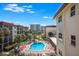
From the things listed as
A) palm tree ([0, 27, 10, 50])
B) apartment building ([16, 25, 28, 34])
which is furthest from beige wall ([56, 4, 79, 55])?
palm tree ([0, 27, 10, 50])

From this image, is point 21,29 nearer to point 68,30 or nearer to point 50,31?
point 50,31

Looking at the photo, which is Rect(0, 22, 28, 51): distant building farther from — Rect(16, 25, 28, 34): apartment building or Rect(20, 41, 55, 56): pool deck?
Rect(20, 41, 55, 56): pool deck

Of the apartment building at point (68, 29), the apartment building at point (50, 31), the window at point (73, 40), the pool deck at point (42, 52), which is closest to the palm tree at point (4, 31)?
the pool deck at point (42, 52)

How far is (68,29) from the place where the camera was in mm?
3426

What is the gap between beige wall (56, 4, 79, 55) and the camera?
10.6 feet

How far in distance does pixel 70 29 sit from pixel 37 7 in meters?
0.85

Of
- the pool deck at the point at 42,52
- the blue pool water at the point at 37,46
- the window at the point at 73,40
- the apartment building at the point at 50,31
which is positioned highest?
the apartment building at the point at 50,31

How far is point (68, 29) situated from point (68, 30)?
0.02 meters

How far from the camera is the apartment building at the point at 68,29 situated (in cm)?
325

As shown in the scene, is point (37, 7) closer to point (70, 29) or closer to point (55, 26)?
point (55, 26)

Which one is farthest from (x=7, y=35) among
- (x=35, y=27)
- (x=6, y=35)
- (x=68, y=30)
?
(x=68, y=30)

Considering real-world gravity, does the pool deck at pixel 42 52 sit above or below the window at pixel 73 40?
below

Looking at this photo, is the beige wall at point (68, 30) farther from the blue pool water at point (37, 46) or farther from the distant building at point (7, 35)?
the distant building at point (7, 35)

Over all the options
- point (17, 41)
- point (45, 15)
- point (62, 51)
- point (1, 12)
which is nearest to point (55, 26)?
point (45, 15)
